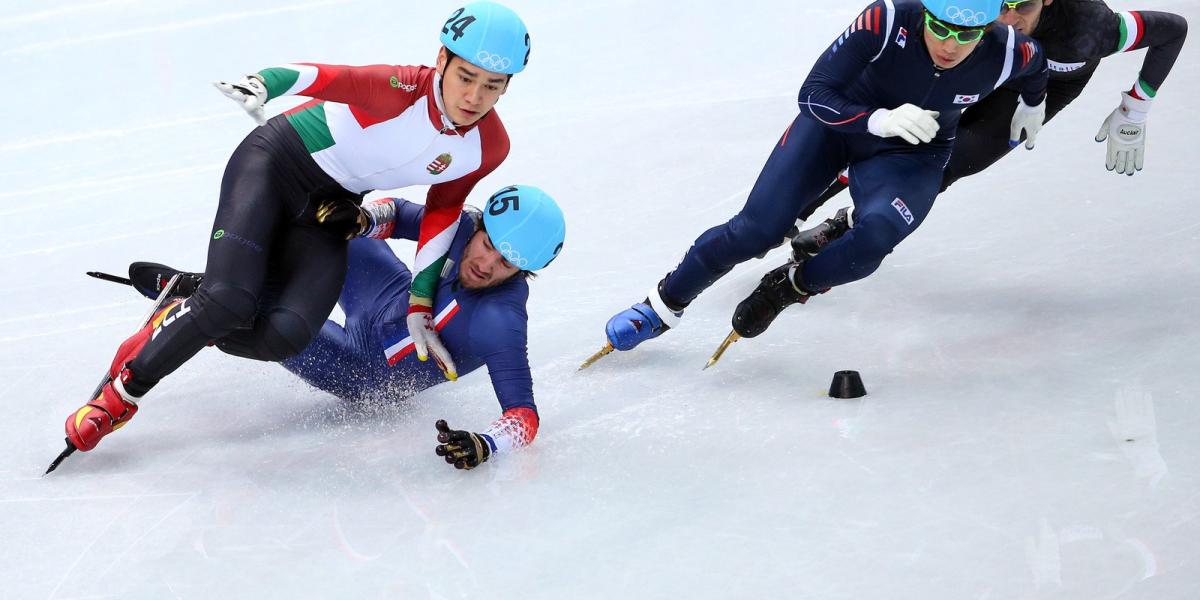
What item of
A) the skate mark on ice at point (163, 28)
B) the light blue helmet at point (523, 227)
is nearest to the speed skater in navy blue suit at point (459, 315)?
the light blue helmet at point (523, 227)

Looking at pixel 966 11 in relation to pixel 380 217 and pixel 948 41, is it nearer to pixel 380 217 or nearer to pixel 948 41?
pixel 948 41

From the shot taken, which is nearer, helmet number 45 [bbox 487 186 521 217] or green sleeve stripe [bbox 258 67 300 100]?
green sleeve stripe [bbox 258 67 300 100]

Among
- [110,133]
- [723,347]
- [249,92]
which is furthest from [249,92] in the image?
[110,133]

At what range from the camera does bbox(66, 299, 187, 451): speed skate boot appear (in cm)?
363

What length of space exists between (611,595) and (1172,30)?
3.36 m

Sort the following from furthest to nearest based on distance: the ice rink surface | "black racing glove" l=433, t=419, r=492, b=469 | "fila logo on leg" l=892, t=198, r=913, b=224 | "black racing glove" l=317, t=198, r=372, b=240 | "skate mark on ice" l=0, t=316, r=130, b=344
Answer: "skate mark on ice" l=0, t=316, r=130, b=344 → "fila logo on leg" l=892, t=198, r=913, b=224 → "black racing glove" l=317, t=198, r=372, b=240 → "black racing glove" l=433, t=419, r=492, b=469 → the ice rink surface

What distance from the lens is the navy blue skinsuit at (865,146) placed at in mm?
4094

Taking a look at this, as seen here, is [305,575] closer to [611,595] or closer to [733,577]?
[611,595]

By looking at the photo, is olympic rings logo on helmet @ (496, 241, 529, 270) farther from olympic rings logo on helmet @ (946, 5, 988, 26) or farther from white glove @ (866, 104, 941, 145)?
olympic rings logo on helmet @ (946, 5, 988, 26)

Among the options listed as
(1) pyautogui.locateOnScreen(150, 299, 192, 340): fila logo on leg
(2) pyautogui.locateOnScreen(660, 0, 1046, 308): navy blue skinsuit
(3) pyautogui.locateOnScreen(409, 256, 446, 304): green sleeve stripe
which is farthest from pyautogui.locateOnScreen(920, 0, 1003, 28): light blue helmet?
(1) pyautogui.locateOnScreen(150, 299, 192, 340): fila logo on leg

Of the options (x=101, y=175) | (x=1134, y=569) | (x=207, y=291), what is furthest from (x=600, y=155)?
(x=1134, y=569)

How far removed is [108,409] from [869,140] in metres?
2.66

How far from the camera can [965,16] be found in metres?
3.83

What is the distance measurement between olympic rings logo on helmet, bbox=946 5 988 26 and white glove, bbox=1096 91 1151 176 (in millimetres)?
1336
